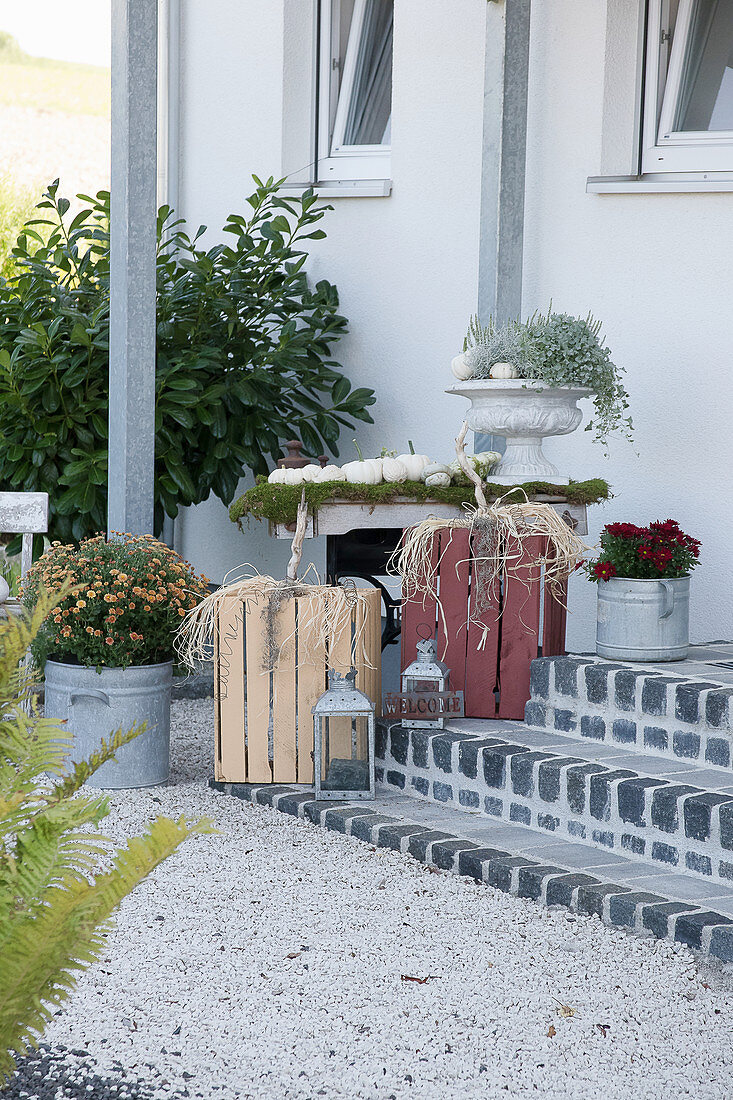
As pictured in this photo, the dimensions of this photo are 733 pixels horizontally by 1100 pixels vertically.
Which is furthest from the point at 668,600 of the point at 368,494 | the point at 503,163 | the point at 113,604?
the point at 503,163

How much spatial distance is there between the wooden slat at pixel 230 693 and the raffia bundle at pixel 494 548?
53 centimetres

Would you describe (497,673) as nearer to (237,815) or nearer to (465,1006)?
(237,815)

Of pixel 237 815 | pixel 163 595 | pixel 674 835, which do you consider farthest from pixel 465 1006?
pixel 163 595

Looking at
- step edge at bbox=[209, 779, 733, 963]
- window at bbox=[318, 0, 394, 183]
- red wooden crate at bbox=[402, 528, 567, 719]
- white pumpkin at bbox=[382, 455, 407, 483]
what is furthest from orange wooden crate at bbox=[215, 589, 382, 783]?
window at bbox=[318, 0, 394, 183]

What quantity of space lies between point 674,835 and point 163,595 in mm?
1638

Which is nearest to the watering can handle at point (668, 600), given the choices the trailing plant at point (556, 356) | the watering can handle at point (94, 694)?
the trailing plant at point (556, 356)

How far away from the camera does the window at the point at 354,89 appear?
559 centimetres

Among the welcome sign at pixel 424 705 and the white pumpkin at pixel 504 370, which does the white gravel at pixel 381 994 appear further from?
the white pumpkin at pixel 504 370

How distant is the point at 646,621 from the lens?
3.54m

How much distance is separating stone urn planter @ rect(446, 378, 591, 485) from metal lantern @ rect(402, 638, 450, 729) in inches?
31.1

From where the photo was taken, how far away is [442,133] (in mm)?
5113

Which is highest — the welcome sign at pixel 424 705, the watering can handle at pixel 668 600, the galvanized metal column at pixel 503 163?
the galvanized metal column at pixel 503 163

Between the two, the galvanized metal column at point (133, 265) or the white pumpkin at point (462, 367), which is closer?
the galvanized metal column at point (133, 265)

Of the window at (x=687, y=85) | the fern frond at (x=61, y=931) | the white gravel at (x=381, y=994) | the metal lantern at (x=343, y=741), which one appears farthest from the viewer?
the window at (x=687, y=85)
